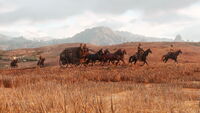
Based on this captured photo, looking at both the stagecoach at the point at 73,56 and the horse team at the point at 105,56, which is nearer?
the horse team at the point at 105,56

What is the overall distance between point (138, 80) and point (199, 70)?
5.70 meters

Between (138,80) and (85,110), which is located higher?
(85,110)

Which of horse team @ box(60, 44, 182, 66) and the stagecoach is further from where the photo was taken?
the stagecoach

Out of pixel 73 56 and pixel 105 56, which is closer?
pixel 105 56

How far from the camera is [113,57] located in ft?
84.4

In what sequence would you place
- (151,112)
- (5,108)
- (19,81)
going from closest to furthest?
(5,108) < (151,112) < (19,81)

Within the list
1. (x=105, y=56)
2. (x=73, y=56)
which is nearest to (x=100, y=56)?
(x=105, y=56)

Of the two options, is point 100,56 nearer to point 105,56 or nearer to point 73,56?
point 105,56

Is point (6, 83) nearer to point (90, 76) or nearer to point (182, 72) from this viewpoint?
point (90, 76)

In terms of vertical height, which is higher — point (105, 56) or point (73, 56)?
point (105, 56)

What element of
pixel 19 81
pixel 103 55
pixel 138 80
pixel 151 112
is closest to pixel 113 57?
pixel 103 55

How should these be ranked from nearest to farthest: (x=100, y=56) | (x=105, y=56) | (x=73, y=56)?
(x=105, y=56) → (x=100, y=56) → (x=73, y=56)

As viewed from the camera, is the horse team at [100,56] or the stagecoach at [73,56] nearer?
the horse team at [100,56]

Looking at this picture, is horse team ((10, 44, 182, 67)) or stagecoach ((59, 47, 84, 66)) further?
stagecoach ((59, 47, 84, 66))
